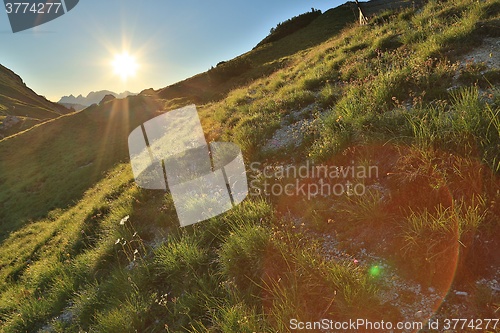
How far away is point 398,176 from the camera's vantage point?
16.3 ft

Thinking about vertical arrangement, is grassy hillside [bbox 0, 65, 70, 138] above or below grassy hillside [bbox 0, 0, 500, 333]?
above

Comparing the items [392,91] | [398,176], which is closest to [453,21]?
[392,91]

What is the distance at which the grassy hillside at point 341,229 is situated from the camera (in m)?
3.62

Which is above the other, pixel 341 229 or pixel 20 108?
pixel 20 108

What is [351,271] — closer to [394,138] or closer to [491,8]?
[394,138]

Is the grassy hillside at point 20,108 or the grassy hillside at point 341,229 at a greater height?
the grassy hillside at point 20,108

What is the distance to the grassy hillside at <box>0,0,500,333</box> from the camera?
11.9 feet

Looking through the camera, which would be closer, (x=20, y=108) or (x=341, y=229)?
(x=341, y=229)

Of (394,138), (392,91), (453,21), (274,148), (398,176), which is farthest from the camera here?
(453,21)

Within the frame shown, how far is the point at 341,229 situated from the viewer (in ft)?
15.9

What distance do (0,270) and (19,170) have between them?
78.1ft

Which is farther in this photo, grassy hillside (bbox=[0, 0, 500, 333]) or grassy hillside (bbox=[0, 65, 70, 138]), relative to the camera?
grassy hillside (bbox=[0, 65, 70, 138])

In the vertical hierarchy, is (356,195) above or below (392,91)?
below

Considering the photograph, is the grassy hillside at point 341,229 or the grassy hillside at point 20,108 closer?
the grassy hillside at point 341,229
